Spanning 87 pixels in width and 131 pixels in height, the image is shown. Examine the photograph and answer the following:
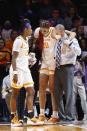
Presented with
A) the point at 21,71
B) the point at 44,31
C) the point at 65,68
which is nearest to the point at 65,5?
the point at 65,68

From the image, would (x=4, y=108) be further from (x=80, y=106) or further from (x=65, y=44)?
(x=65, y=44)

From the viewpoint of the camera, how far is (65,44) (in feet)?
34.7

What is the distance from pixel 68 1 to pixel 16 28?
6.28 feet

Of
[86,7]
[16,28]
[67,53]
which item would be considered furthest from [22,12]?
[67,53]

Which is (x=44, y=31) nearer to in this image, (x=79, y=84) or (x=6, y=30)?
(x=79, y=84)

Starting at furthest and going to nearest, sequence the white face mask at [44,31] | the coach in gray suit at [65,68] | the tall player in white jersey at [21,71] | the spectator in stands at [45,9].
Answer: the spectator in stands at [45,9], the coach in gray suit at [65,68], the white face mask at [44,31], the tall player in white jersey at [21,71]

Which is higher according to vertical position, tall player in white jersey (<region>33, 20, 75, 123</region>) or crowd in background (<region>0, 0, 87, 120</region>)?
crowd in background (<region>0, 0, 87, 120</region>)

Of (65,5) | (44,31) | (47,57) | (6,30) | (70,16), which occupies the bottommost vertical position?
(47,57)

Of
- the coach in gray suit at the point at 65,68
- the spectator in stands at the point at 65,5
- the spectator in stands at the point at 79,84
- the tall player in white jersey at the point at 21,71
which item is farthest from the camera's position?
the spectator in stands at the point at 65,5

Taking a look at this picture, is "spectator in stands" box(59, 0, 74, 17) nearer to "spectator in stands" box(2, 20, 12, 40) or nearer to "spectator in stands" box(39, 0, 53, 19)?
"spectator in stands" box(39, 0, 53, 19)

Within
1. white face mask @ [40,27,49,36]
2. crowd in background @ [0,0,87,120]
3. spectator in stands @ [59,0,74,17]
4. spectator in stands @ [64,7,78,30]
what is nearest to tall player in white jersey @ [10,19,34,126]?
white face mask @ [40,27,49,36]

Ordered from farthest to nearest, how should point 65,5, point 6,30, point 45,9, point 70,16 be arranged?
point 65,5 < point 45,9 < point 70,16 < point 6,30

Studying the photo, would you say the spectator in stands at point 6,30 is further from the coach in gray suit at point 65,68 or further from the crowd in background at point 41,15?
the coach in gray suit at point 65,68

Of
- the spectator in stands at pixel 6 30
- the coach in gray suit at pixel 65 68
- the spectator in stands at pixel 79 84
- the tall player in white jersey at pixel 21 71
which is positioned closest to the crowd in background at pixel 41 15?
the spectator in stands at pixel 6 30
